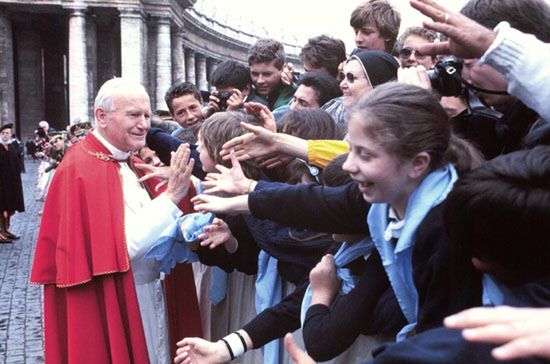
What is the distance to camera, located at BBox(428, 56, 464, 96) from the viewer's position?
8.12ft

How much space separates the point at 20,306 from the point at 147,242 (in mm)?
4316

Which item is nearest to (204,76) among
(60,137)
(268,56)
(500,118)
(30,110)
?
(30,110)

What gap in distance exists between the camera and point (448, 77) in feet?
8.26

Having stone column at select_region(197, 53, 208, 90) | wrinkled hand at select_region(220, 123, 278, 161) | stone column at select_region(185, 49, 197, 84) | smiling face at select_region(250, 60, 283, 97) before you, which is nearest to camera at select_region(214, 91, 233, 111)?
smiling face at select_region(250, 60, 283, 97)

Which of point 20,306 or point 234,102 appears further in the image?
point 20,306

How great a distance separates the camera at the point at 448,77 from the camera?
8.12ft

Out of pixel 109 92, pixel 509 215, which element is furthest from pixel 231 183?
pixel 509 215

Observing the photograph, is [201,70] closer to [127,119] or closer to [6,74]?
[6,74]

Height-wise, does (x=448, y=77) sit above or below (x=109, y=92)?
above

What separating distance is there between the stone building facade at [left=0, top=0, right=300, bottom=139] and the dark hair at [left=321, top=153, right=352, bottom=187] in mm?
28227

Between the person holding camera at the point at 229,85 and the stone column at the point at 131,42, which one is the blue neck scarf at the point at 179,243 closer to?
the person holding camera at the point at 229,85

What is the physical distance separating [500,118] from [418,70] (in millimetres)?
418

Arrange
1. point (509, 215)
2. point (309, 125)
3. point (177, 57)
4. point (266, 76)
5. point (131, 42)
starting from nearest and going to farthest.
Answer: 1. point (509, 215)
2. point (309, 125)
3. point (266, 76)
4. point (131, 42)
5. point (177, 57)

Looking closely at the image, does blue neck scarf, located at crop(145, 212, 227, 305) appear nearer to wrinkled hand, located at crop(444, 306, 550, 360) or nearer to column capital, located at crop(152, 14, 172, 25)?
wrinkled hand, located at crop(444, 306, 550, 360)
